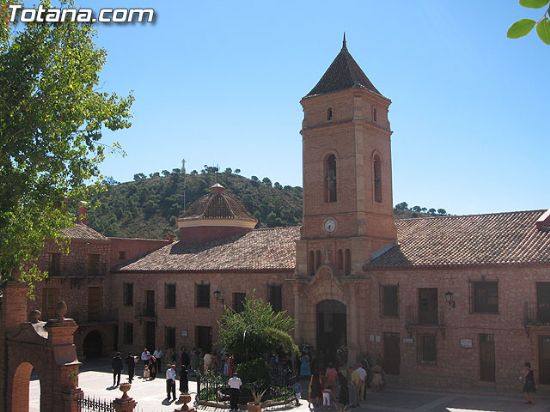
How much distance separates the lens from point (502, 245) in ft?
80.2

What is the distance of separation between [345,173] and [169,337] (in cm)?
1433

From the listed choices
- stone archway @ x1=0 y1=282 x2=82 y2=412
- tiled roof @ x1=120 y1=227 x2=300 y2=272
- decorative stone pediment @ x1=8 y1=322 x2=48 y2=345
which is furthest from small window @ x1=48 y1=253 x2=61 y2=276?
decorative stone pediment @ x1=8 y1=322 x2=48 y2=345

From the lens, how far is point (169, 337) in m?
34.2

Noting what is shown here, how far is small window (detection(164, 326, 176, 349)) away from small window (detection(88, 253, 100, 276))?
6.37 metres

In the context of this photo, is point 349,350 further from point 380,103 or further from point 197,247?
point 197,247

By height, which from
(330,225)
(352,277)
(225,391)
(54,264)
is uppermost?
(330,225)

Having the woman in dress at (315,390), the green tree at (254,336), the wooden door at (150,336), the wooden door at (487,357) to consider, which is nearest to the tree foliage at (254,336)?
the green tree at (254,336)

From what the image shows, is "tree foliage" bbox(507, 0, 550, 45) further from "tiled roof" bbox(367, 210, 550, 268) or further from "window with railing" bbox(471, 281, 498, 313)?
"window with railing" bbox(471, 281, 498, 313)

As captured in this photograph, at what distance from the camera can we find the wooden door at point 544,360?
21.7m

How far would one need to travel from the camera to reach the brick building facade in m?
23.1

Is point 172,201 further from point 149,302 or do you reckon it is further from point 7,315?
point 7,315

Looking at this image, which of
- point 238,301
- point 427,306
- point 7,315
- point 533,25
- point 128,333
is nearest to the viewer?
point 533,25

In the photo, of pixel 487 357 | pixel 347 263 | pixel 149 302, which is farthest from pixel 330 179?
pixel 149 302

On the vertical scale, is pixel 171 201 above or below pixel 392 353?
above
